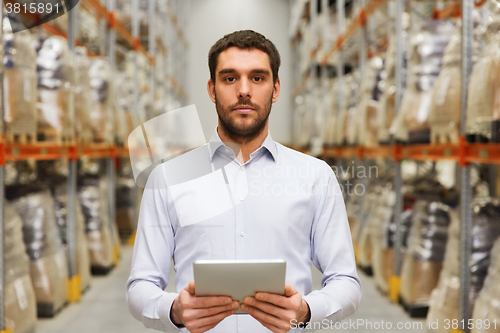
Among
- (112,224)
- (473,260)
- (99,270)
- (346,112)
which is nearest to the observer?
(473,260)

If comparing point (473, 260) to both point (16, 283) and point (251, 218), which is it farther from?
point (16, 283)

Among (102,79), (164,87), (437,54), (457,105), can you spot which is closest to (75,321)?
(102,79)

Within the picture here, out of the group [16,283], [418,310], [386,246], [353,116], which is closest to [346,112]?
[353,116]

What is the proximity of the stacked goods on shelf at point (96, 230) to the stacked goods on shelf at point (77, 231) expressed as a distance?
280 mm

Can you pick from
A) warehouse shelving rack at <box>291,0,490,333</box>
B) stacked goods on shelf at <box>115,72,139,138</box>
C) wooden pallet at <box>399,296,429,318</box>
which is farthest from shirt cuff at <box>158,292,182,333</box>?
stacked goods on shelf at <box>115,72,139,138</box>

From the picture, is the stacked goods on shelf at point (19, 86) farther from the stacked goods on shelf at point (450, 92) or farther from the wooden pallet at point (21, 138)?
the stacked goods on shelf at point (450, 92)

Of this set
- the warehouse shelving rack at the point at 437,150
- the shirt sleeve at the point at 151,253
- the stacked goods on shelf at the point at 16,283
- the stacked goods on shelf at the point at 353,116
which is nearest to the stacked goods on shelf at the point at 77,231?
the stacked goods on shelf at the point at 16,283

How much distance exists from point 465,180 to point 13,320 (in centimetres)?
292

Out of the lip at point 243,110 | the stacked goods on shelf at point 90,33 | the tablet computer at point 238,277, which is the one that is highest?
the stacked goods on shelf at point 90,33

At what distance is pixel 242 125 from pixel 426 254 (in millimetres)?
2656

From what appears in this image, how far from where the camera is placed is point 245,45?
1482 mm

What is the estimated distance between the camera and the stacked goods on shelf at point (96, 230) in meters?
4.80

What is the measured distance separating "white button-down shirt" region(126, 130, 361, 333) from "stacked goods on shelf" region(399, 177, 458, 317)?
7.40 ft

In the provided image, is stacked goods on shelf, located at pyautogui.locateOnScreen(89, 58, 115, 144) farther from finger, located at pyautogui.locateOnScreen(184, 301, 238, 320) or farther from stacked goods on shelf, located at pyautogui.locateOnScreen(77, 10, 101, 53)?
finger, located at pyautogui.locateOnScreen(184, 301, 238, 320)
